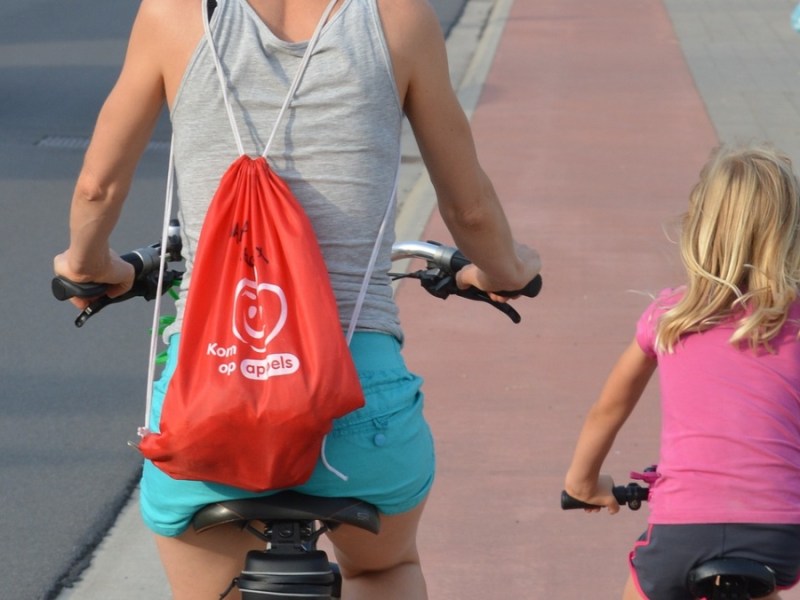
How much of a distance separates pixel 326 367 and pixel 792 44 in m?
15.5

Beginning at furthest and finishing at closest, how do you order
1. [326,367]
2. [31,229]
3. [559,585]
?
[31,229], [559,585], [326,367]

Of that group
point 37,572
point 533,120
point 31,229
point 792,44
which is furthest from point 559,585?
point 792,44

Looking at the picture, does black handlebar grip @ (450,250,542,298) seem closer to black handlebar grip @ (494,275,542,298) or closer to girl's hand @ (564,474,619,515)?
black handlebar grip @ (494,275,542,298)

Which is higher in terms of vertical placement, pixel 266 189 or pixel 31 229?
pixel 266 189

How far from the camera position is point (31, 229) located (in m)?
8.30

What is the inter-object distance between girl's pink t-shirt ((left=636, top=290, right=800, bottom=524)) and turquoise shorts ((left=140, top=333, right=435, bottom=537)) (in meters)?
0.52

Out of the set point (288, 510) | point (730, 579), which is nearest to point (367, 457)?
point (288, 510)

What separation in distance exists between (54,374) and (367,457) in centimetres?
404

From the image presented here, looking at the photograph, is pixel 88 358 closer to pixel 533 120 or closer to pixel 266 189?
pixel 266 189

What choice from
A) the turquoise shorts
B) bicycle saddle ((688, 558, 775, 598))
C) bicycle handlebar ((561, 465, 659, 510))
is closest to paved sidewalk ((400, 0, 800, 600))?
bicycle handlebar ((561, 465, 659, 510))

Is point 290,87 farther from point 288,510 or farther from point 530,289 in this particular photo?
point 530,289

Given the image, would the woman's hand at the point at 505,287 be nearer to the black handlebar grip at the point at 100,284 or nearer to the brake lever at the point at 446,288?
the brake lever at the point at 446,288

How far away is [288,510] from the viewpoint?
7.39ft

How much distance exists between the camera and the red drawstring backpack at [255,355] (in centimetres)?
207
